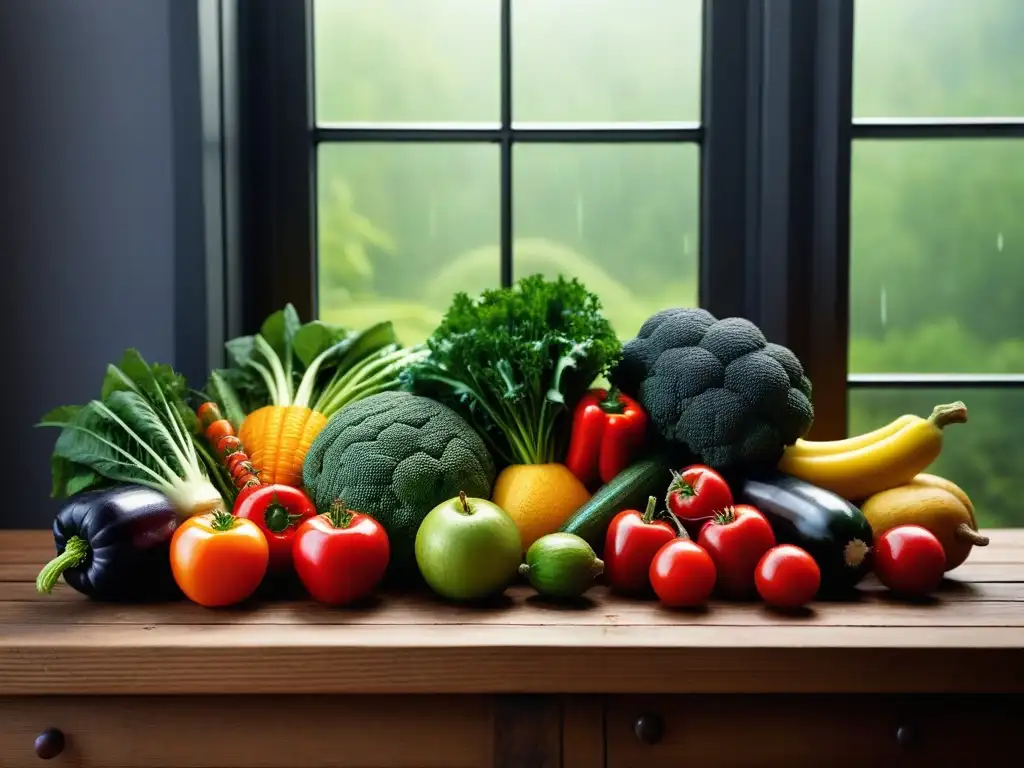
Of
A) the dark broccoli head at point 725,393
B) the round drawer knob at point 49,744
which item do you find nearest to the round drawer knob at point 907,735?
the dark broccoli head at point 725,393

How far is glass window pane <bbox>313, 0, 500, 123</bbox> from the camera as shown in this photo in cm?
155

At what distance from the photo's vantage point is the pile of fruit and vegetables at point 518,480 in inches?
38.7

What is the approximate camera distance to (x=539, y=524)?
1.13 m

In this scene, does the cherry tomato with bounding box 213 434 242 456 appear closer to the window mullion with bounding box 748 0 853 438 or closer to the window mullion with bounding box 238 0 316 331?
the window mullion with bounding box 238 0 316 331

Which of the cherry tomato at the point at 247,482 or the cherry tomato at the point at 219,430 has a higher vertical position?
the cherry tomato at the point at 219,430

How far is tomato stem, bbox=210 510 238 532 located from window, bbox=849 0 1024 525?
3.81ft

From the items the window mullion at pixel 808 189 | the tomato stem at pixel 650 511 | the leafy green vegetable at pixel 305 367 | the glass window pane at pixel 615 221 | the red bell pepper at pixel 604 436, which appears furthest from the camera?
the glass window pane at pixel 615 221

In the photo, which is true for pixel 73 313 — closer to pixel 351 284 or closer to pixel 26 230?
pixel 26 230

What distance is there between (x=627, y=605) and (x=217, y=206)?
1.02 metres

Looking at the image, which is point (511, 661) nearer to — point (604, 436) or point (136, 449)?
point (604, 436)

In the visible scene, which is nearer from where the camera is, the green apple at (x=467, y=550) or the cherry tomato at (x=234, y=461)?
the green apple at (x=467, y=550)

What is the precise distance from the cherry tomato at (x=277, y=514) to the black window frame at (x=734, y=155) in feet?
1.70

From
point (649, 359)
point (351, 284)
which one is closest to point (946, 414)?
point (649, 359)

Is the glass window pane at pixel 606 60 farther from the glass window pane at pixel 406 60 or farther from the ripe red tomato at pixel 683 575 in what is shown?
the ripe red tomato at pixel 683 575
